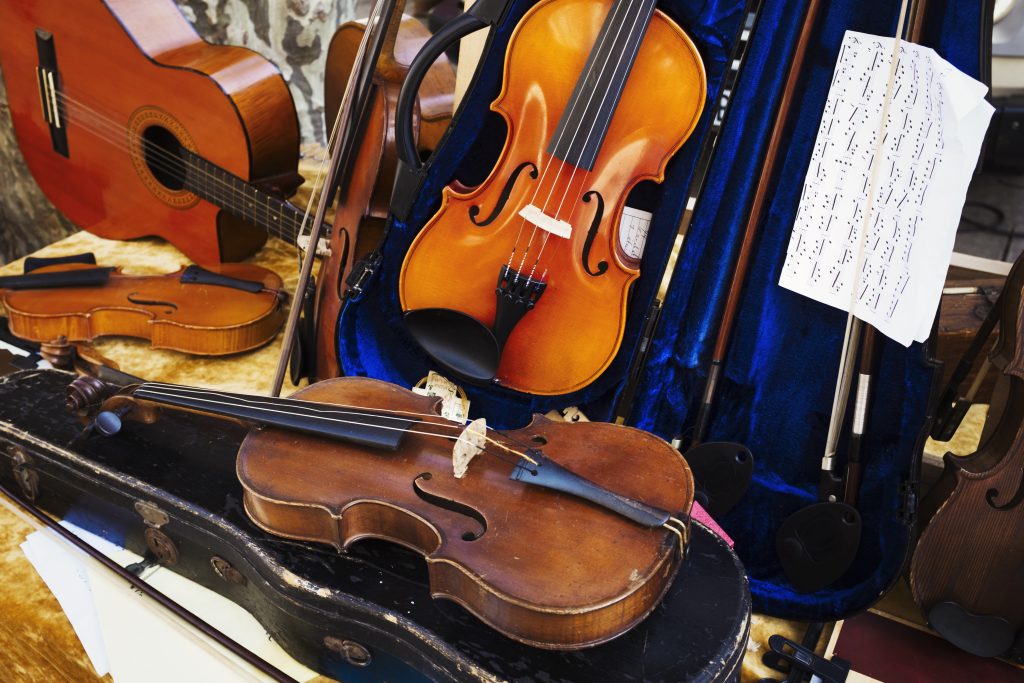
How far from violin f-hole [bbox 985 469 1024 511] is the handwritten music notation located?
0.78ft

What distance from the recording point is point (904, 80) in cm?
113

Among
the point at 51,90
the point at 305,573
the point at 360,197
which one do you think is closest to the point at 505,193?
the point at 360,197

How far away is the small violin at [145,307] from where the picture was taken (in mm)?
1583

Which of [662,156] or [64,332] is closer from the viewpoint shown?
[662,156]

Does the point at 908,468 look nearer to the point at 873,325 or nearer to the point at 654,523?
the point at 873,325

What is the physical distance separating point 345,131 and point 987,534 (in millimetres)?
1247

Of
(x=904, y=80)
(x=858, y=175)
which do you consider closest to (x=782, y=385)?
(x=858, y=175)

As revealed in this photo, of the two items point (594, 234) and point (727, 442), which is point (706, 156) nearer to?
point (594, 234)

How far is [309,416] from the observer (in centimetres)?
101

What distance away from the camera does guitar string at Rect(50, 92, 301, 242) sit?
174 centimetres

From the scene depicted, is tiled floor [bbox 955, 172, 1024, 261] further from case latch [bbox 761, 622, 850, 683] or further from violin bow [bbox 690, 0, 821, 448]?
case latch [bbox 761, 622, 850, 683]

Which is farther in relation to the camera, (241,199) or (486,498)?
(241,199)

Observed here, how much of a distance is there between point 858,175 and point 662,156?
0.30 metres

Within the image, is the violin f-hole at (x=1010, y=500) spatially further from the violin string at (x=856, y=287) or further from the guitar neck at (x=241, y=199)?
the guitar neck at (x=241, y=199)
